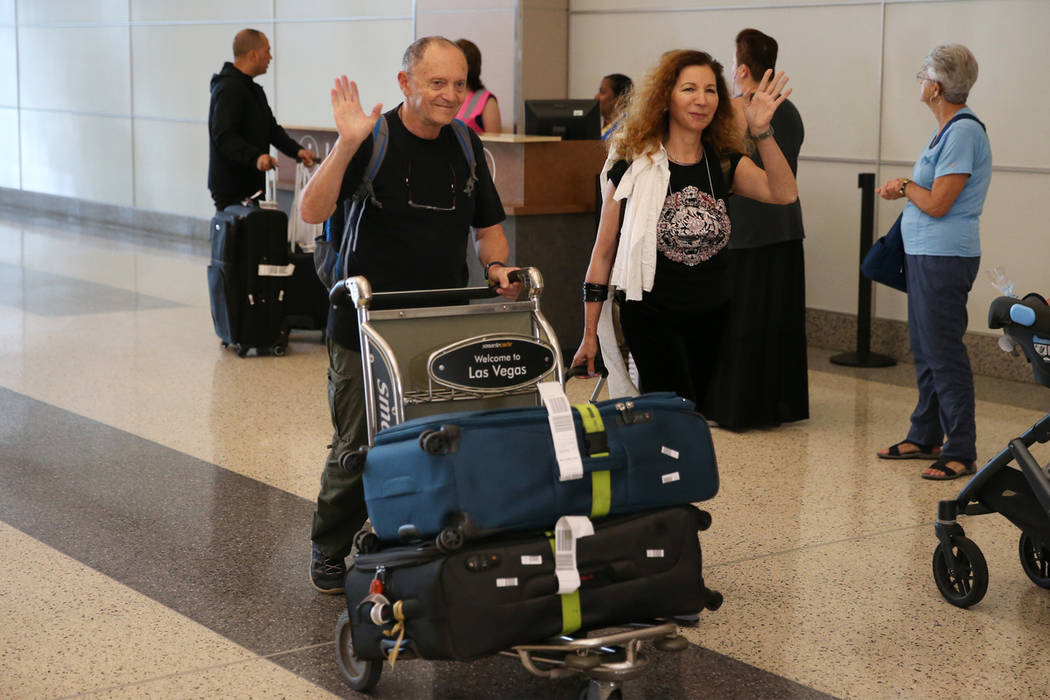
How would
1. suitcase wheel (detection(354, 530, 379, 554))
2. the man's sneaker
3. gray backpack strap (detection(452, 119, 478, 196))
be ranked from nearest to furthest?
1. suitcase wheel (detection(354, 530, 379, 554))
2. gray backpack strap (detection(452, 119, 478, 196))
3. the man's sneaker

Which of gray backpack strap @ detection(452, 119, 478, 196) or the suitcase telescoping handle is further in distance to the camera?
gray backpack strap @ detection(452, 119, 478, 196)

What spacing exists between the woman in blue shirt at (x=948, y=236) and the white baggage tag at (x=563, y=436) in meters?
2.30

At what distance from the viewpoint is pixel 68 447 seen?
523 cm

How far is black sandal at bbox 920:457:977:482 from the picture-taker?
494 centimetres

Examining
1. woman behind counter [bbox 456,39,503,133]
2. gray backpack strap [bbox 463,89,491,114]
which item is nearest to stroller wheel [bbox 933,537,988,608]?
woman behind counter [bbox 456,39,503,133]

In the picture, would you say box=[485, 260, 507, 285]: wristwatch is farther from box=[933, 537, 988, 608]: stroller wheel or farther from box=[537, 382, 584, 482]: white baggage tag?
box=[933, 537, 988, 608]: stroller wheel

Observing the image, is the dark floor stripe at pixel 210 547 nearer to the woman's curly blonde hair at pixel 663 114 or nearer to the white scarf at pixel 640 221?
the white scarf at pixel 640 221

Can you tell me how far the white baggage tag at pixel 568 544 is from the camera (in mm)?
2670

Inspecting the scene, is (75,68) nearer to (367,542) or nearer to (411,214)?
(411,214)

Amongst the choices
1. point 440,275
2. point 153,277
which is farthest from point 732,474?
point 153,277

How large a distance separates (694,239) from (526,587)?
1.55 metres

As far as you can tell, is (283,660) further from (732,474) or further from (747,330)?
(747,330)

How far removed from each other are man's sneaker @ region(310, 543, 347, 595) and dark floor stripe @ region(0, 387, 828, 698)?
0.10 feet

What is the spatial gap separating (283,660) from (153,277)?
7640 mm
